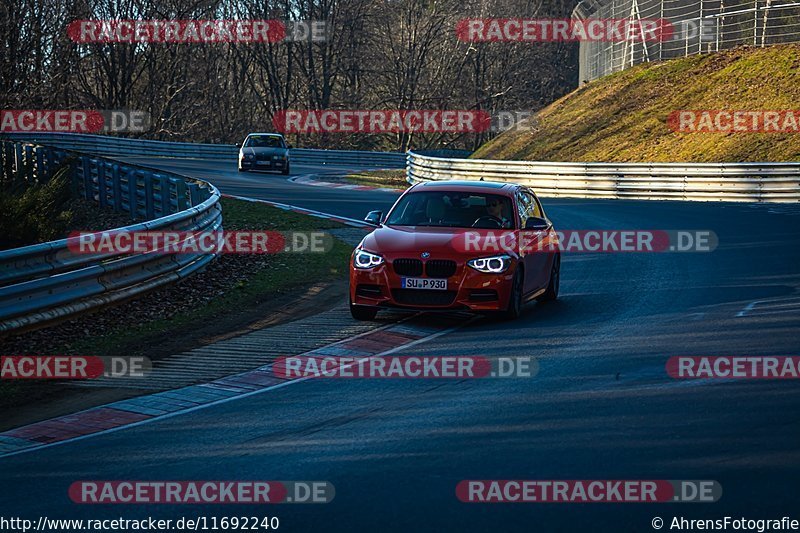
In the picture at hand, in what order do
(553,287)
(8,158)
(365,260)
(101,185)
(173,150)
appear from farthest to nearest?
(173,150) → (8,158) → (101,185) → (553,287) → (365,260)

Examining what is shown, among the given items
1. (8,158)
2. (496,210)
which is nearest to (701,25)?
(8,158)

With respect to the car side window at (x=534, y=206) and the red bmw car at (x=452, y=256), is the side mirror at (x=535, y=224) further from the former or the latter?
the car side window at (x=534, y=206)

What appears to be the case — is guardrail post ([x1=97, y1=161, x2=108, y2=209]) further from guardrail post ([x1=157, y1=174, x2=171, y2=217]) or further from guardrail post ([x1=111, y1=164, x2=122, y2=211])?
guardrail post ([x1=157, y1=174, x2=171, y2=217])

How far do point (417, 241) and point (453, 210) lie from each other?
1.12m

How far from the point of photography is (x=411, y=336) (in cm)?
1152

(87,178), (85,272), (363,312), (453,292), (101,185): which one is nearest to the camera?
(85,272)

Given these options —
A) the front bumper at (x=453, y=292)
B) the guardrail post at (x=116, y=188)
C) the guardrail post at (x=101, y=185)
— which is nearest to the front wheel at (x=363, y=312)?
the front bumper at (x=453, y=292)

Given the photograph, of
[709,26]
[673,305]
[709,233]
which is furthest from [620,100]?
[673,305]

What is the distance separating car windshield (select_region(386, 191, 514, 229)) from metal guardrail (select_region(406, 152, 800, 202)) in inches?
727

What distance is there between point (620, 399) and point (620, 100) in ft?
133

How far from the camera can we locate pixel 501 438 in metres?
7.29

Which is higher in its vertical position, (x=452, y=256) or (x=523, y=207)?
(x=523, y=207)

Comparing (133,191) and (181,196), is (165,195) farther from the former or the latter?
(133,191)

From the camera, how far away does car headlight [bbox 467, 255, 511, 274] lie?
12.0 m
